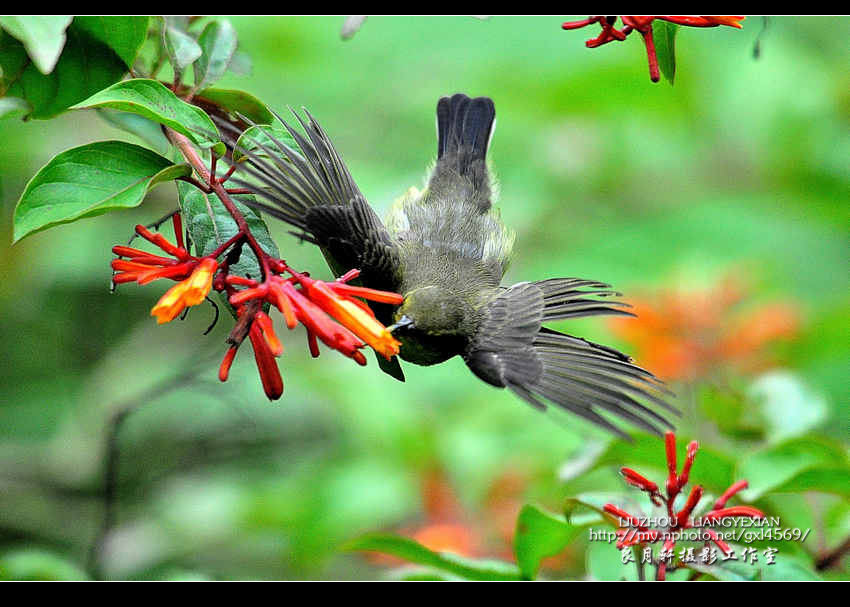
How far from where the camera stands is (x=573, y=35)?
12.4ft

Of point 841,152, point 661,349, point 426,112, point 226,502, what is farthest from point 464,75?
point 226,502

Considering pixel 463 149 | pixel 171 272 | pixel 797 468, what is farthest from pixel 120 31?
pixel 797 468

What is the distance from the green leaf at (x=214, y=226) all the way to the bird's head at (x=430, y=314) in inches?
13.5

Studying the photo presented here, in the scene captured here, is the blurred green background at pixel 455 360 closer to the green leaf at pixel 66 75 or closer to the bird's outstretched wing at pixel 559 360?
the bird's outstretched wing at pixel 559 360

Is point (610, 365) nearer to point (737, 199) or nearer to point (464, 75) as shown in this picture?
point (737, 199)

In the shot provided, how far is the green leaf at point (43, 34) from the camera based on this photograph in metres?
1.08

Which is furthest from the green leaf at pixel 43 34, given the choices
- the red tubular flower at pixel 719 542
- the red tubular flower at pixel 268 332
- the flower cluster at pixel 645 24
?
the red tubular flower at pixel 719 542

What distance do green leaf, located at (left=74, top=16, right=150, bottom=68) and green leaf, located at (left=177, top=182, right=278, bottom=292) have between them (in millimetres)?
245

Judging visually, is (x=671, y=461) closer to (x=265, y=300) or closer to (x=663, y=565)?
(x=663, y=565)

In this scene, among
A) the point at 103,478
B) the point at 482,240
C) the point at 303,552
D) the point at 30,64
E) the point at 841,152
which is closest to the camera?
the point at 30,64

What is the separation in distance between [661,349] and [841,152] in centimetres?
144

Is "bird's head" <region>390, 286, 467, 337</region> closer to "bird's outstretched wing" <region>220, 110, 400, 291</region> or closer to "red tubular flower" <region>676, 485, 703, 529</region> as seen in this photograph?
"bird's outstretched wing" <region>220, 110, 400, 291</region>

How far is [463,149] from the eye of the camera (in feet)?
7.43

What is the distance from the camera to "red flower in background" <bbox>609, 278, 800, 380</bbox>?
2828 mm
